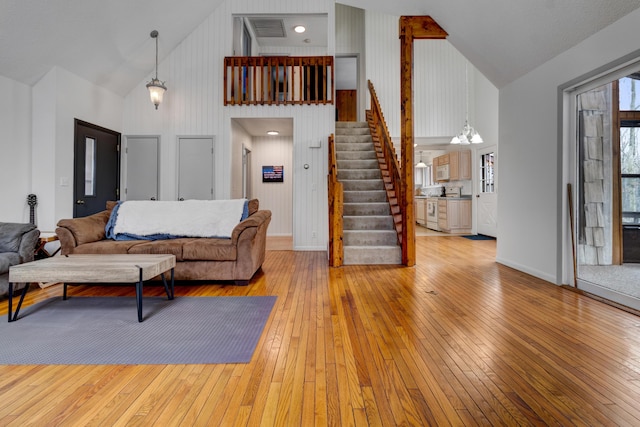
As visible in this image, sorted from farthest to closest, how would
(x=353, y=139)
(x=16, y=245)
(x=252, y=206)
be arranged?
(x=353, y=139) < (x=252, y=206) < (x=16, y=245)

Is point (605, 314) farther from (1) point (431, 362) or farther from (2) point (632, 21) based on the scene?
(2) point (632, 21)

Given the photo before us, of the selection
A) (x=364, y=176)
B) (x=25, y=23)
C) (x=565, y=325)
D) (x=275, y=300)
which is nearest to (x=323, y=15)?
(x=364, y=176)

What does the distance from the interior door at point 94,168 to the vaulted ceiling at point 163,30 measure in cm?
87

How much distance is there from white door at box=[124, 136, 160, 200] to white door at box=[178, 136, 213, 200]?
19.2 inches

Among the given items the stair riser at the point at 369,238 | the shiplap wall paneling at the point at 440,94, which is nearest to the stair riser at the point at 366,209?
the stair riser at the point at 369,238

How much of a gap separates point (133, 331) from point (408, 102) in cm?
422

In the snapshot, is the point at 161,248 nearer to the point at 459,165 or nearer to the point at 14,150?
the point at 14,150

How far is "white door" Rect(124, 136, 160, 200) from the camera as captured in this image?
21.0 feet

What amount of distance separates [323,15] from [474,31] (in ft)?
10.8

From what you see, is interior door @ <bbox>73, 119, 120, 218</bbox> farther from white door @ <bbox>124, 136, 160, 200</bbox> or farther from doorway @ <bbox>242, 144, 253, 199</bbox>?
doorway @ <bbox>242, 144, 253, 199</bbox>

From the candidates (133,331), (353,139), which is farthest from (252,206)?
(353,139)

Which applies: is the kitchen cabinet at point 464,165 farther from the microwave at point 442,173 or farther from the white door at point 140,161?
the white door at point 140,161

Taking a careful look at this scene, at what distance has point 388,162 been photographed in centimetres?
604

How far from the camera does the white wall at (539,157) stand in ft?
10.5
